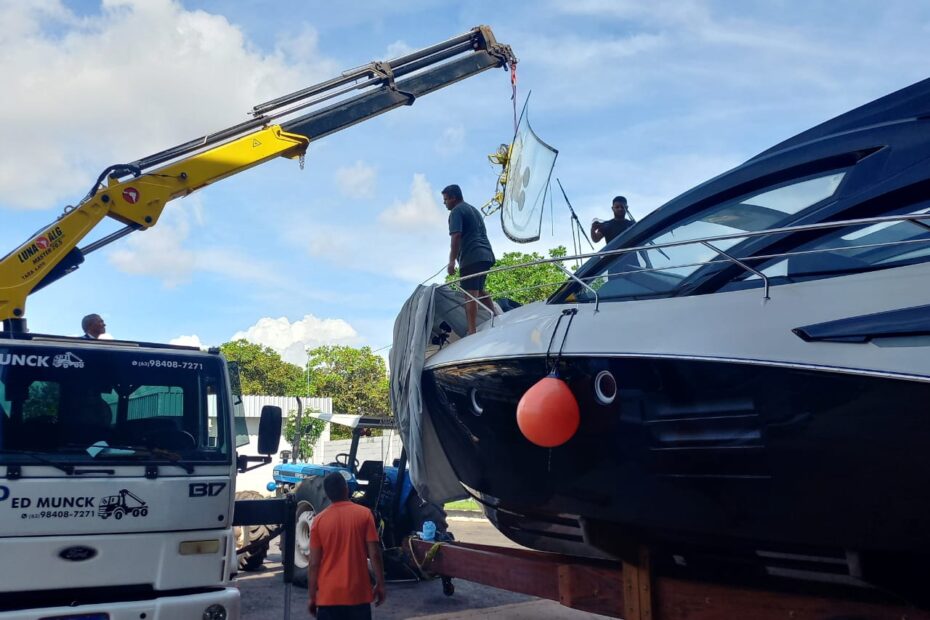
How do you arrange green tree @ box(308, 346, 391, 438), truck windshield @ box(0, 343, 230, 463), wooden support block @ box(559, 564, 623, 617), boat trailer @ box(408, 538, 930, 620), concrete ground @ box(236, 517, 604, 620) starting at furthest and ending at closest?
green tree @ box(308, 346, 391, 438) < concrete ground @ box(236, 517, 604, 620) < truck windshield @ box(0, 343, 230, 463) < wooden support block @ box(559, 564, 623, 617) < boat trailer @ box(408, 538, 930, 620)

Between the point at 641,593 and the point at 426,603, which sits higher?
the point at 641,593

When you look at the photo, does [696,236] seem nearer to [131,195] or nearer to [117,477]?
[117,477]

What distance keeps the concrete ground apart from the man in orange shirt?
5.55 feet

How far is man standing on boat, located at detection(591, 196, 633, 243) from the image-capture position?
216 inches

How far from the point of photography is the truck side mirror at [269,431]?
476 cm

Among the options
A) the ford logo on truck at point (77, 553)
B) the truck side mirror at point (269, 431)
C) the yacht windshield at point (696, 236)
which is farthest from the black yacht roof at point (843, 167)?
the ford logo on truck at point (77, 553)

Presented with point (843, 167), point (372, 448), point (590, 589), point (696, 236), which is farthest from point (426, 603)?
point (372, 448)

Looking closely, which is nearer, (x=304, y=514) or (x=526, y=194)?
(x=526, y=194)

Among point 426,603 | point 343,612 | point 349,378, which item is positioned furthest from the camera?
point 349,378

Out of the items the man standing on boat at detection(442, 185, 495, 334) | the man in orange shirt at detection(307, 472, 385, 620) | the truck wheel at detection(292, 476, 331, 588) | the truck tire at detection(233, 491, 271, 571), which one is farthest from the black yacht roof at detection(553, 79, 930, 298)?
the truck tire at detection(233, 491, 271, 571)

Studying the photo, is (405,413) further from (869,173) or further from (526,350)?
(869,173)

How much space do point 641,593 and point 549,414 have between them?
3.10ft

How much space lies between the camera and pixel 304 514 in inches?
281

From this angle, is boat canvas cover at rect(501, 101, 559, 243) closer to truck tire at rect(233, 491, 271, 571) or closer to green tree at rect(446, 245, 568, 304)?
green tree at rect(446, 245, 568, 304)
